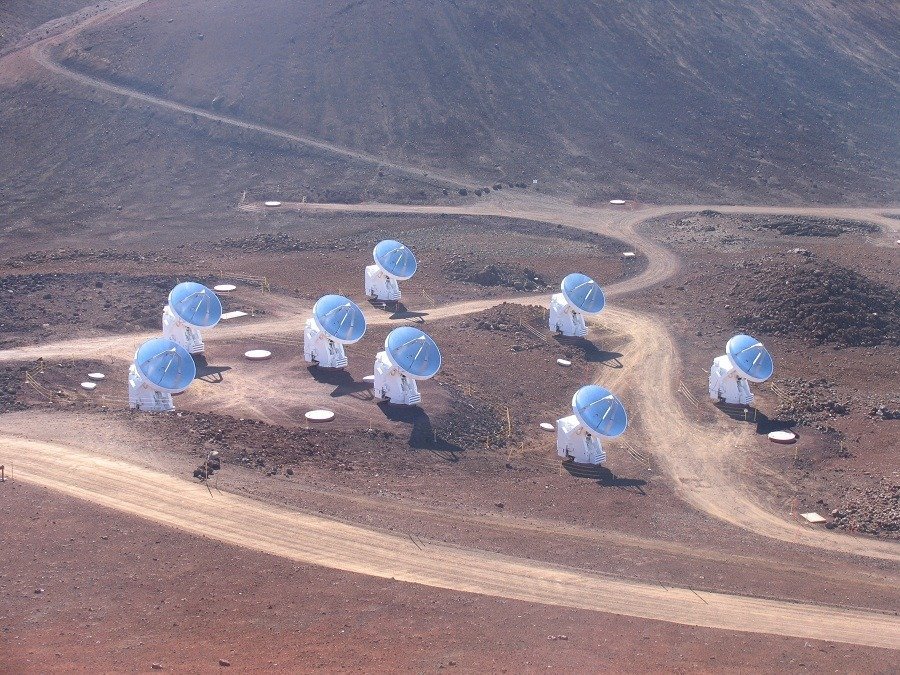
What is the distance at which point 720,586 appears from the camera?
1471 inches

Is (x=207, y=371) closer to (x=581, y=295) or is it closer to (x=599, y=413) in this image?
(x=599, y=413)

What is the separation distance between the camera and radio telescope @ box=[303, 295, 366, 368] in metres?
56.2

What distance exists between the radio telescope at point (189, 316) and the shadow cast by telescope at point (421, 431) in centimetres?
1292

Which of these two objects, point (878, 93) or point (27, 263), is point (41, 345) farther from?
point (878, 93)

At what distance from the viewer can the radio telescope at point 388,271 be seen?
233 ft

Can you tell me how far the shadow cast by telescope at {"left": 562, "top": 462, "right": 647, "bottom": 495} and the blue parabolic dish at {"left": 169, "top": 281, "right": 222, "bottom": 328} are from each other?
22.6 meters

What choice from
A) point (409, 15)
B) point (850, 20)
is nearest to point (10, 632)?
point (409, 15)

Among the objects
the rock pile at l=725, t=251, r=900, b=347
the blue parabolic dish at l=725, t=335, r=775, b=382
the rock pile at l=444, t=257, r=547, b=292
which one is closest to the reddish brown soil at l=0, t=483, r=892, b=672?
the blue parabolic dish at l=725, t=335, r=775, b=382

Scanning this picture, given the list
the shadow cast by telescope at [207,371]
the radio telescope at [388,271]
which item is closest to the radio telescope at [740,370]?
the radio telescope at [388,271]

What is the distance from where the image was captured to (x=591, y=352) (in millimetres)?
65312

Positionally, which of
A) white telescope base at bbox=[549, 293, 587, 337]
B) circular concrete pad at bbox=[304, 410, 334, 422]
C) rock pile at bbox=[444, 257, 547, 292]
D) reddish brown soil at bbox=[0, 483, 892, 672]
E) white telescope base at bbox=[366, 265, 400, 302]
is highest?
reddish brown soil at bbox=[0, 483, 892, 672]

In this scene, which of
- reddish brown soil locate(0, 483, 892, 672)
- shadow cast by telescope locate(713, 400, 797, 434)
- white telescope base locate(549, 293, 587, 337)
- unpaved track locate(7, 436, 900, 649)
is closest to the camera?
reddish brown soil locate(0, 483, 892, 672)

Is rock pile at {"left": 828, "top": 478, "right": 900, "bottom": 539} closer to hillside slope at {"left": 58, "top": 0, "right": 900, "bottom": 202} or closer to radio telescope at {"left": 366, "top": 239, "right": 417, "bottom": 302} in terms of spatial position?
radio telescope at {"left": 366, "top": 239, "right": 417, "bottom": 302}

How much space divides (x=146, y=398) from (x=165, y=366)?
6.15 ft
